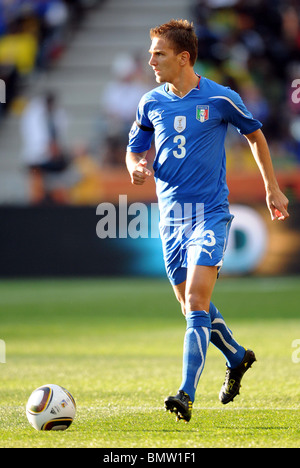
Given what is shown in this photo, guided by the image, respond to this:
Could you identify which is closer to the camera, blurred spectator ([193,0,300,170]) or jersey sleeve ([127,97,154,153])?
jersey sleeve ([127,97,154,153])

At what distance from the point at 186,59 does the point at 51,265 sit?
33.0ft

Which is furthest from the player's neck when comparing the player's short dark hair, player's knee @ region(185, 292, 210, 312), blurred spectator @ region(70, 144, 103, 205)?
blurred spectator @ region(70, 144, 103, 205)

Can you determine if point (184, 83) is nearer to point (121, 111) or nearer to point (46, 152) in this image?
point (46, 152)

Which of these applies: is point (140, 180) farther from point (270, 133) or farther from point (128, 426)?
point (270, 133)

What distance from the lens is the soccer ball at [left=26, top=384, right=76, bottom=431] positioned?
4.91 meters

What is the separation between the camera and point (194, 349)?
200 inches

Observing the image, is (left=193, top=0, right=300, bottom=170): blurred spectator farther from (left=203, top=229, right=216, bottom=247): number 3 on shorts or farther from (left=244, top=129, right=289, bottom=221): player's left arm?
(left=203, top=229, right=216, bottom=247): number 3 on shorts

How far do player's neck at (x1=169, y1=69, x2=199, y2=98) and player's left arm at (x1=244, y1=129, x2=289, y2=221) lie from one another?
0.48 m

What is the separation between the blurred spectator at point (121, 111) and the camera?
1655 cm

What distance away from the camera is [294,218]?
47.9ft

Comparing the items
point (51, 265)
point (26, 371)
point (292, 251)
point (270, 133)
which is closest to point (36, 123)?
point (51, 265)

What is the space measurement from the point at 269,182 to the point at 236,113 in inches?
19.0

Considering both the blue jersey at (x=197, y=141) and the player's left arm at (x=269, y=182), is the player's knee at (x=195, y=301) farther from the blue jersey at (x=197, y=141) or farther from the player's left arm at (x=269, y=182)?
the player's left arm at (x=269, y=182)

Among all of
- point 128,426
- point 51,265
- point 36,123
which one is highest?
point 36,123
